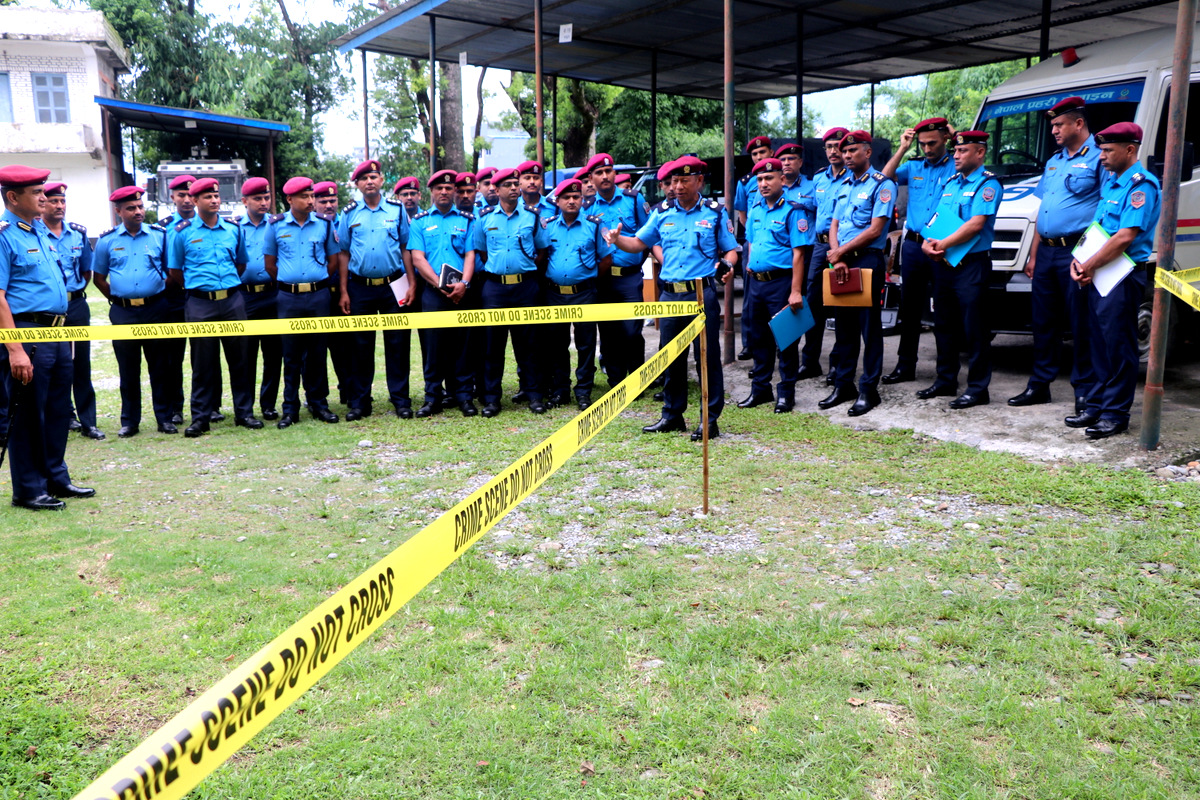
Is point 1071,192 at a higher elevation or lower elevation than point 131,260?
higher

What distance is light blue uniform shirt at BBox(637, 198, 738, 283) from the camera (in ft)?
21.4

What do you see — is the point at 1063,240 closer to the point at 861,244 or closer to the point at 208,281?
the point at 861,244

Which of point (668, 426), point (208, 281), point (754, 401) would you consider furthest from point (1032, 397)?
point (208, 281)

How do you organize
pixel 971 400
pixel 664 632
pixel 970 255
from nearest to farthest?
1. pixel 664 632
2. pixel 970 255
3. pixel 971 400

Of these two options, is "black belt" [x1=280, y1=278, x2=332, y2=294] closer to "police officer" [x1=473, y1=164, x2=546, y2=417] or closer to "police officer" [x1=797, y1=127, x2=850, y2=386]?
"police officer" [x1=473, y1=164, x2=546, y2=417]

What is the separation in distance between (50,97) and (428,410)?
88.4ft

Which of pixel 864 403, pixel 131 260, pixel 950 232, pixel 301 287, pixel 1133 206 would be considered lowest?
pixel 864 403

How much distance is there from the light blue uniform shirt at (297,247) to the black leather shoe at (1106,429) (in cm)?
577

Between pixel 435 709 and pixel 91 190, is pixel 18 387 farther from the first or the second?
pixel 91 190

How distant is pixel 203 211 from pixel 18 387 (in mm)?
2654

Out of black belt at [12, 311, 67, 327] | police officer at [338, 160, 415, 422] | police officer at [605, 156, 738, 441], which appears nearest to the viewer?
black belt at [12, 311, 67, 327]

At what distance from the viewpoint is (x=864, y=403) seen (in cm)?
722

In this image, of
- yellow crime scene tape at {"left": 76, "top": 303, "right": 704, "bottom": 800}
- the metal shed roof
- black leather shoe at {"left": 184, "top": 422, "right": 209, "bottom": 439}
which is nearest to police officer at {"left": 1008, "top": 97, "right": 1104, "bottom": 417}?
yellow crime scene tape at {"left": 76, "top": 303, "right": 704, "bottom": 800}

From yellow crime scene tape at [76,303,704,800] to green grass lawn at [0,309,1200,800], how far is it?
86 centimetres
